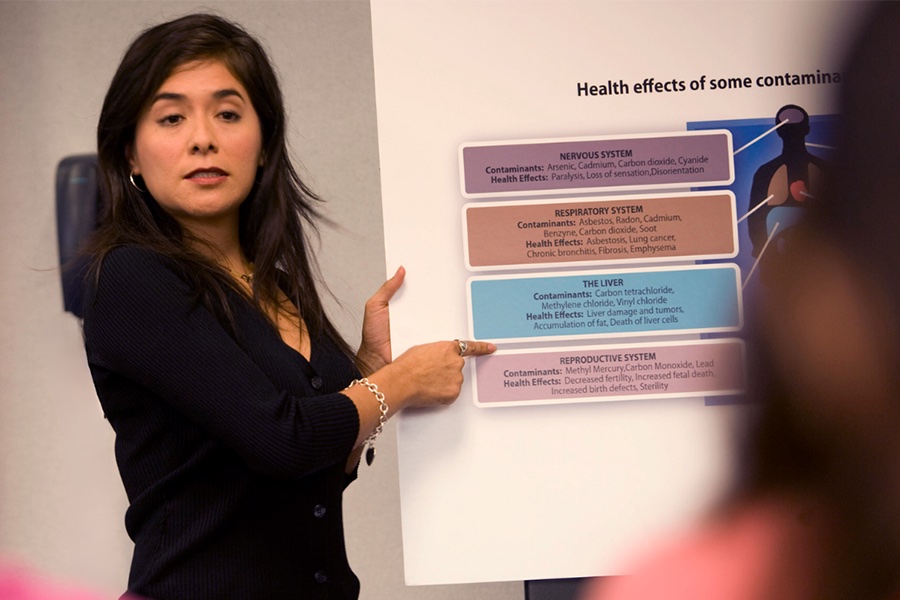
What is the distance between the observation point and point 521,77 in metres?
1.59

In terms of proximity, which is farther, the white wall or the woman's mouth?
the white wall

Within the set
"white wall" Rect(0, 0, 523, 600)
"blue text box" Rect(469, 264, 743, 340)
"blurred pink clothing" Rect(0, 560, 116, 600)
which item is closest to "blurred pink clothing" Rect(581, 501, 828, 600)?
"blue text box" Rect(469, 264, 743, 340)

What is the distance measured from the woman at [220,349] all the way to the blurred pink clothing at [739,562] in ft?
1.45

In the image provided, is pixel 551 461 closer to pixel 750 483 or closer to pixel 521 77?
pixel 750 483

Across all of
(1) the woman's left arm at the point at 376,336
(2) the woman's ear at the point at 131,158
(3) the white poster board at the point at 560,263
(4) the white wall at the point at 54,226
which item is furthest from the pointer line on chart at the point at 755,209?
(4) the white wall at the point at 54,226

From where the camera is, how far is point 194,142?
1.43 metres

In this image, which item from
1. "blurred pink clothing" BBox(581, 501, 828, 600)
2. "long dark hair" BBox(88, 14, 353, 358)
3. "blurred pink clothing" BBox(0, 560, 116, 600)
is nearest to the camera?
"blurred pink clothing" BBox(0, 560, 116, 600)

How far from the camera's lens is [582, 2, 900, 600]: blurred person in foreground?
1.54 m

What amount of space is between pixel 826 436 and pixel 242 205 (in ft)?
3.45

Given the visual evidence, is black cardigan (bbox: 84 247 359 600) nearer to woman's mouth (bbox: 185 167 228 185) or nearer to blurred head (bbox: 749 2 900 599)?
woman's mouth (bbox: 185 167 228 185)

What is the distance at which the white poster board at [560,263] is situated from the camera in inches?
62.3

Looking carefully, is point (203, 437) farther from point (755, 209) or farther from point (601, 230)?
point (755, 209)

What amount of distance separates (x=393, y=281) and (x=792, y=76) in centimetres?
76

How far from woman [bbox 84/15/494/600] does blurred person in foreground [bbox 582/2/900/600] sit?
1.67ft
